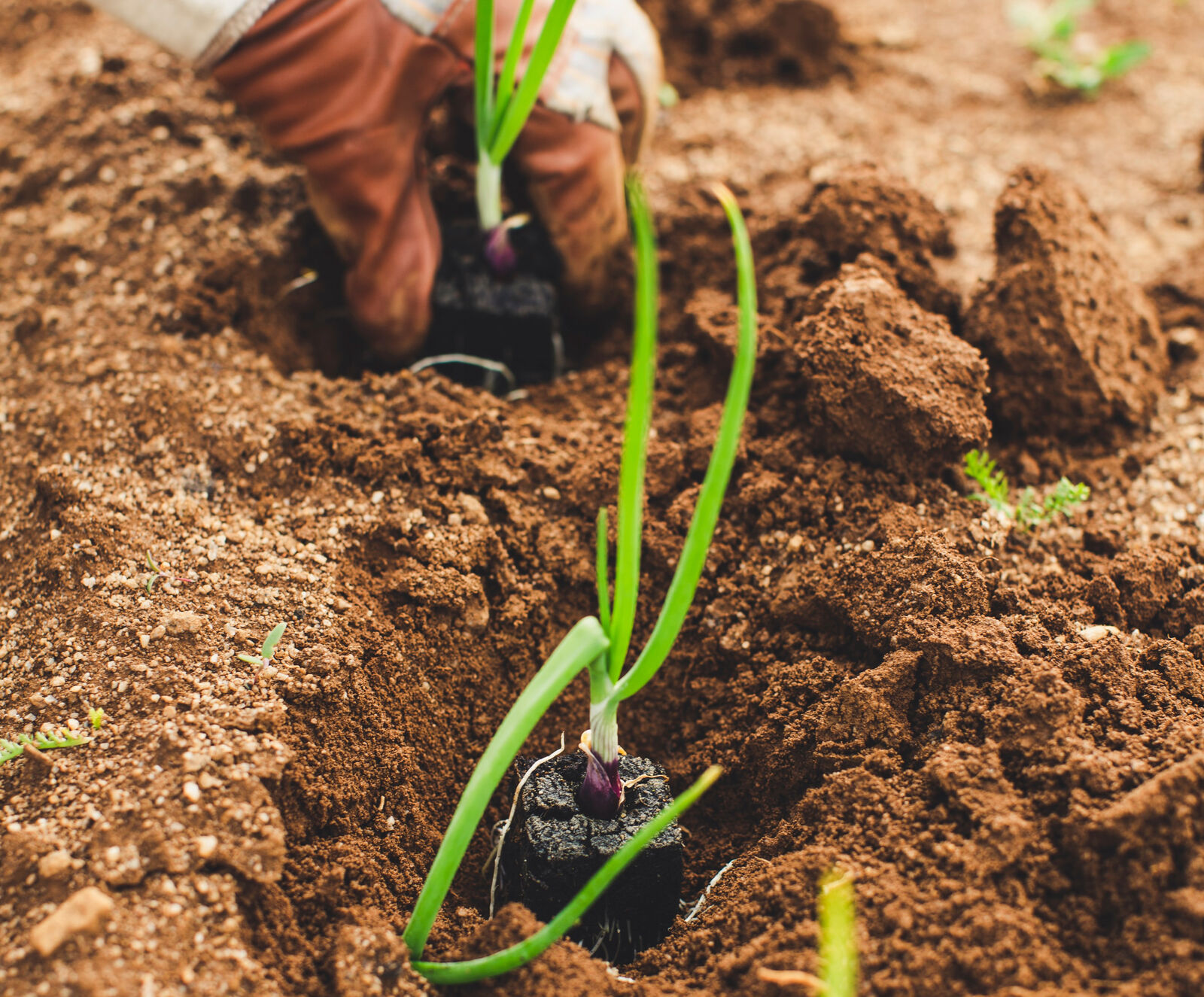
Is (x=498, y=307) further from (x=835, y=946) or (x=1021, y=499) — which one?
(x=835, y=946)

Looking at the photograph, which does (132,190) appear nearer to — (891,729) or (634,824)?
(634,824)

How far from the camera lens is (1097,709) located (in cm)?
100

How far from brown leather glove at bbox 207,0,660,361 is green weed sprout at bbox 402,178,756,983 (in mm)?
690

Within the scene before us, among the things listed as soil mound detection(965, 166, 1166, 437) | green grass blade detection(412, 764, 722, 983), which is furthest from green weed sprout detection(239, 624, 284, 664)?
soil mound detection(965, 166, 1166, 437)

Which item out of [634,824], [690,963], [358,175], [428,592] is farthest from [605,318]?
[690,963]

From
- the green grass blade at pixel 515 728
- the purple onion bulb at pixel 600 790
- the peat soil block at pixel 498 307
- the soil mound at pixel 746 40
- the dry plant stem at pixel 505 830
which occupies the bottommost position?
the dry plant stem at pixel 505 830

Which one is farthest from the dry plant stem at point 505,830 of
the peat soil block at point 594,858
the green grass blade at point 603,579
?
the green grass blade at point 603,579

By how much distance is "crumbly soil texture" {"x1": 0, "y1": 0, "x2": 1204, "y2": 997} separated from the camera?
2.95 ft

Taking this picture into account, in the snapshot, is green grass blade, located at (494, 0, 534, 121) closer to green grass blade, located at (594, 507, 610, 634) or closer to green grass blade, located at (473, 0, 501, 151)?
green grass blade, located at (473, 0, 501, 151)

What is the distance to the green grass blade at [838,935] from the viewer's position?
2.54ft

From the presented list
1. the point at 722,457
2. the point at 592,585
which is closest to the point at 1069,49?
the point at 592,585

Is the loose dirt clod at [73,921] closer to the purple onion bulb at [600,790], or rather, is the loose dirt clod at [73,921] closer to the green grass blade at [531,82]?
the purple onion bulb at [600,790]

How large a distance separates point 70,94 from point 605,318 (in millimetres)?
1152

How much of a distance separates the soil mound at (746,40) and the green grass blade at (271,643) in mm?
1642
